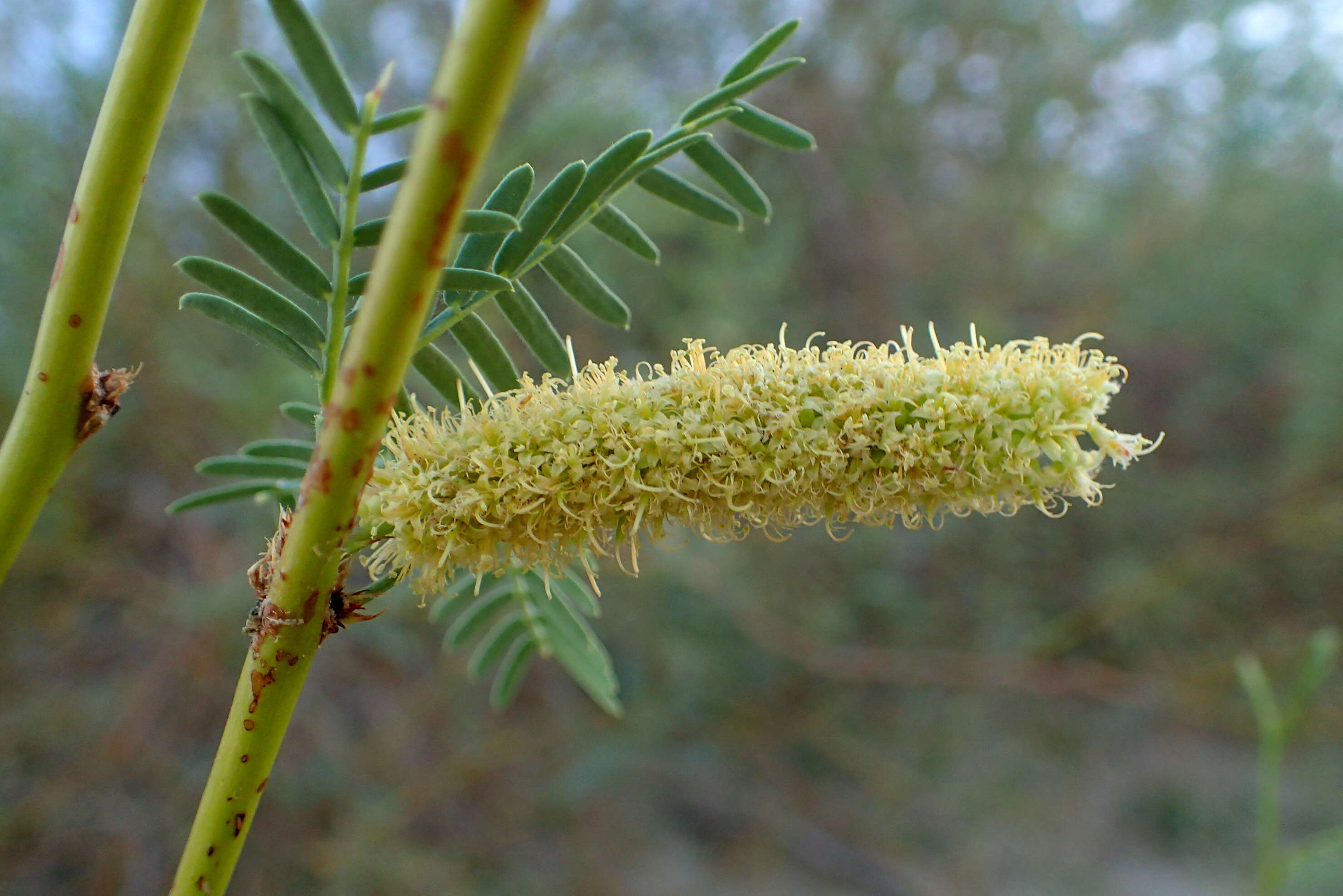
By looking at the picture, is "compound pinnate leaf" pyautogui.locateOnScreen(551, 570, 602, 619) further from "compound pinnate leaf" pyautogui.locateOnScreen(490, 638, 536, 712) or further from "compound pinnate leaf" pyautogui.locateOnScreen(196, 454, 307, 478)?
"compound pinnate leaf" pyautogui.locateOnScreen(196, 454, 307, 478)

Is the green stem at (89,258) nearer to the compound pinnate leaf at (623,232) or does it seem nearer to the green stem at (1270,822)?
the compound pinnate leaf at (623,232)

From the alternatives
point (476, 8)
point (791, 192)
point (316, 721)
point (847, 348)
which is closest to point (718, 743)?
point (316, 721)

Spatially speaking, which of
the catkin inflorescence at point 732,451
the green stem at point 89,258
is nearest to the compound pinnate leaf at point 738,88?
the catkin inflorescence at point 732,451

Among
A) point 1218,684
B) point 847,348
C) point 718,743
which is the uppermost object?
point 1218,684

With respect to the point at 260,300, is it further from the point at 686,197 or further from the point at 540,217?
the point at 686,197

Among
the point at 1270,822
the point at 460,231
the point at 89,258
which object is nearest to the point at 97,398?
the point at 89,258

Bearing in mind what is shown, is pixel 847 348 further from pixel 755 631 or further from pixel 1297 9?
pixel 1297 9
